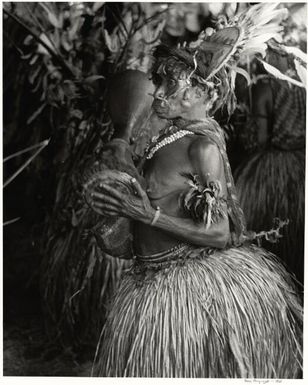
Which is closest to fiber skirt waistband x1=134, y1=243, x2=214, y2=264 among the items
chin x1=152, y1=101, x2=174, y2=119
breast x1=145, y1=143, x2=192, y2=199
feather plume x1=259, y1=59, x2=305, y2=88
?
breast x1=145, y1=143, x2=192, y2=199

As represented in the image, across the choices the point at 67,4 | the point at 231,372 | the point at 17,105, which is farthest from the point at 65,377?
the point at 67,4

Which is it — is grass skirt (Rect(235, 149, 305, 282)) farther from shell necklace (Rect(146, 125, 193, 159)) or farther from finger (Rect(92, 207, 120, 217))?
finger (Rect(92, 207, 120, 217))

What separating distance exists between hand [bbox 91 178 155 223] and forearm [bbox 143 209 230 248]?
0.01 meters

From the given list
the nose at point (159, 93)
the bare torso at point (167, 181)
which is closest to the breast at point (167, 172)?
the bare torso at point (167, 181)

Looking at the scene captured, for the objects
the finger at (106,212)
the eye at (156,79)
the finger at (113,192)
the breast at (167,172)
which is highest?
the eye at (156,79)

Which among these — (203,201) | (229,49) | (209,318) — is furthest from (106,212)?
(229,49)

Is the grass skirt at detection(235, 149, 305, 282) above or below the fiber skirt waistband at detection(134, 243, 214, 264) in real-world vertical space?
above

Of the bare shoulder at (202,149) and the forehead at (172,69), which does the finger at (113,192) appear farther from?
→ the forehead at (172,69)

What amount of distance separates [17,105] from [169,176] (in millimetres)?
403

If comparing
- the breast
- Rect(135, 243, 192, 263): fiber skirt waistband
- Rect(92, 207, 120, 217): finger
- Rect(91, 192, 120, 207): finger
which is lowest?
Rect(135, 243, 192, 263): fiber skirt waistband

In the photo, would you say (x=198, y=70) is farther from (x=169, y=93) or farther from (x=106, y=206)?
(x=106, y=206)

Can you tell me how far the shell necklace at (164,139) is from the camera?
4.92 ft

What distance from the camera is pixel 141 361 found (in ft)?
5.04

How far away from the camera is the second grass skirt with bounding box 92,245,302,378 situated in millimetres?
1515
